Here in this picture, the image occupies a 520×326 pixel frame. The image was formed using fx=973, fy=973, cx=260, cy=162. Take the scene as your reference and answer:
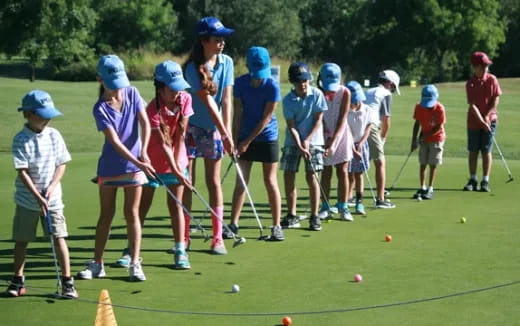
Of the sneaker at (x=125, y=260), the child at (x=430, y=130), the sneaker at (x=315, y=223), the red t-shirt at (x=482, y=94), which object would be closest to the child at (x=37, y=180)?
the sneaker at (x=125, y=260)

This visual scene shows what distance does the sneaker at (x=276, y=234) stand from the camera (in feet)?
29.7

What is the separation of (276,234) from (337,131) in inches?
63.1

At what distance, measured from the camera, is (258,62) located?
881cm

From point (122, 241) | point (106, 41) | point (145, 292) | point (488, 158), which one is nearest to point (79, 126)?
point (488, 158)

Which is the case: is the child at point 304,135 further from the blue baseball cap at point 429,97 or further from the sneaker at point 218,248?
the blue baseball cap at point 429,97

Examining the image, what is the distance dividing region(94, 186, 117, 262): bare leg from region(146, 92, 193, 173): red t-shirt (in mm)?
561

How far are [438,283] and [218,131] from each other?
241 centimetres

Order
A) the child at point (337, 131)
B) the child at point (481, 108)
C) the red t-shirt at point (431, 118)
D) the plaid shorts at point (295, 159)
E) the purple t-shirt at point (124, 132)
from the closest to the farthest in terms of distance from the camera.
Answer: the purple t-shirt at point (124, 132)
the plaid shorts at point (295, 159)
the child at point (337, 131)
the red t-shirt at point (431, 118)
the child at point (481, 108)

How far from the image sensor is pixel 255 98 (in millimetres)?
9008

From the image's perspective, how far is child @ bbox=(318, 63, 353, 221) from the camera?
10118mm

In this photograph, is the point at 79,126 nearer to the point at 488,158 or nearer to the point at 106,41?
the point at 488,158

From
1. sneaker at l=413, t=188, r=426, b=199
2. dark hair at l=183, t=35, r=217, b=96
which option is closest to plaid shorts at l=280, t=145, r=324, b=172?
dark hair at l=183, t=35, r=217, b=96

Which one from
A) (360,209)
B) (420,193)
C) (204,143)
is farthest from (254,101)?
(420,193)

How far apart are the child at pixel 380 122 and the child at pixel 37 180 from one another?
5.12 m
